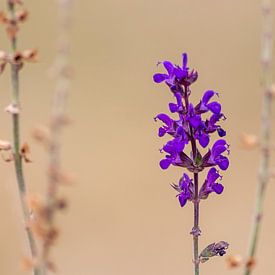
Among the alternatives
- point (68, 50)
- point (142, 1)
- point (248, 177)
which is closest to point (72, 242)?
point (248, 177)


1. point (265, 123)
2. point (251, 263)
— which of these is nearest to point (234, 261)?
point (251, 263)

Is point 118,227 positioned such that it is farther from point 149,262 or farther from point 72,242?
point 149,262

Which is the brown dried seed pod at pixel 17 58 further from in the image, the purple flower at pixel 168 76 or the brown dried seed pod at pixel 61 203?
the purple flower at pixel 168 76

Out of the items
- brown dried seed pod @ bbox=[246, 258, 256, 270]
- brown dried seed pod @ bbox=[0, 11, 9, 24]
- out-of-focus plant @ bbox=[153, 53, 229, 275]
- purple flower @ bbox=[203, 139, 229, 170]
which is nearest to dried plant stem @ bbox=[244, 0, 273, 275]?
brown dried seed pod @ bbox=[246, 258, 256, 270]

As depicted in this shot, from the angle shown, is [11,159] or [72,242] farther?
[72,242]

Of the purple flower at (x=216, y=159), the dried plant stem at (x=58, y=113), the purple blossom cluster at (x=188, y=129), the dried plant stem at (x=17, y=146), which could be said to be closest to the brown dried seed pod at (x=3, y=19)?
the dried plant stem at (x=17, y=146)

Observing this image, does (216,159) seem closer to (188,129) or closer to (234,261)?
(188,129)

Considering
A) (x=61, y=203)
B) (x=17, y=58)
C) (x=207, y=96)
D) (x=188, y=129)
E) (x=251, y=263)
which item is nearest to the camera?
(x=61, y=203)
